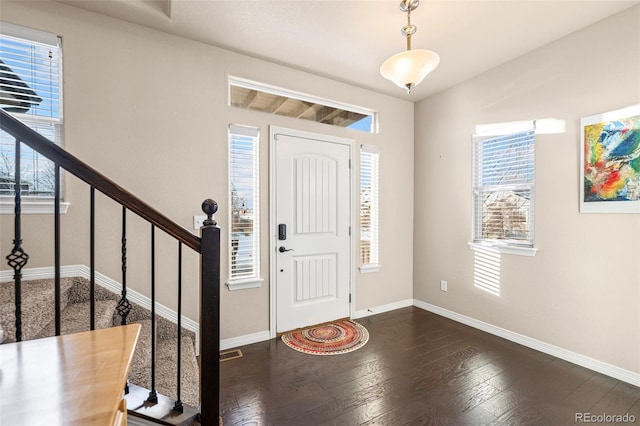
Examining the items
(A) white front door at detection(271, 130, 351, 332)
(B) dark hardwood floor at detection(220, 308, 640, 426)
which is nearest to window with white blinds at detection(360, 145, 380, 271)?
(A) white front door at detection(271, 130, 351, 332)

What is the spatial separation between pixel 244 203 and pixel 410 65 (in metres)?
1.90

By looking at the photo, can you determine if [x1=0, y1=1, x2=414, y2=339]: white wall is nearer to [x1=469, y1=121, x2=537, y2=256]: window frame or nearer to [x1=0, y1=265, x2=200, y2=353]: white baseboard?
[x1=0, y1=265, x2=200, y2=353]: white baseboard

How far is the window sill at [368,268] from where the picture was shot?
368 centimetres

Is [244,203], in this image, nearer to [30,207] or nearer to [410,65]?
[30,207]

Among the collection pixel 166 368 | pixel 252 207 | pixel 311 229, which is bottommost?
pixel 166 368

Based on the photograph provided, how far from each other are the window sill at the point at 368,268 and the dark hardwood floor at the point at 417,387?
35.1 inches

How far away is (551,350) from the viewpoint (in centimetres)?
274

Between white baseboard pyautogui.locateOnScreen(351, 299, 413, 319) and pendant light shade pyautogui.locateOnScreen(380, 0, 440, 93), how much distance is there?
8.67ft

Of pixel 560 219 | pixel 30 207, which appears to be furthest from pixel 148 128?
pixel 560 219

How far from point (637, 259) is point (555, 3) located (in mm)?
2037

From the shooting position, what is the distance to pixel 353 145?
11.7ft

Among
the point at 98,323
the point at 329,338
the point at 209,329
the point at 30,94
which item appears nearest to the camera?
the point at 209,329

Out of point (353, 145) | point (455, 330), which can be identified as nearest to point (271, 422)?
point (455, 330)

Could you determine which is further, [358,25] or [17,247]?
[358,25]
